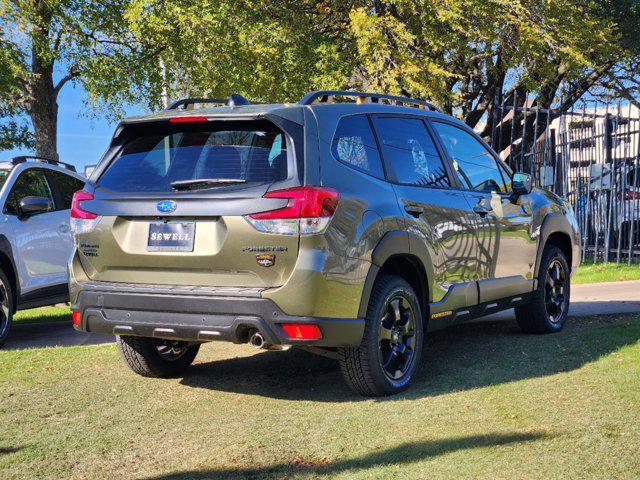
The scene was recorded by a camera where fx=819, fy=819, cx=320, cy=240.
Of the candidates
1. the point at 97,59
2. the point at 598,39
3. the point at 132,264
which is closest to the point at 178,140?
the point at 132,264

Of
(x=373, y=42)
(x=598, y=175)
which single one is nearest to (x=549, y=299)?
(x=598, y=175)

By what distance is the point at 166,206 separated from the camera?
5.03 meters

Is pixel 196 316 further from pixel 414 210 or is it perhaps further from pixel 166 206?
pixel 414 210

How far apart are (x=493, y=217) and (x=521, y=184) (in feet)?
1.73

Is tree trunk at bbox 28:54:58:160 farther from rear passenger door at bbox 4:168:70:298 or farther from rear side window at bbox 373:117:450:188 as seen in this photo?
rear side window at bbox 373:117:450:188

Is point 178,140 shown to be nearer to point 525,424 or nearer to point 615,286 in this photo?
point 525,424

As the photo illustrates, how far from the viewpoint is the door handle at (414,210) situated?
18.4ft

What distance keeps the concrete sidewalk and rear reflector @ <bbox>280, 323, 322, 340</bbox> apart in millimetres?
3974

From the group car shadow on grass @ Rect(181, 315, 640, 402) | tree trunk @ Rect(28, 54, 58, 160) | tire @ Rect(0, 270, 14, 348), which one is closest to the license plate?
car shadow on grass @ Rect(181, 315, 640, 402)

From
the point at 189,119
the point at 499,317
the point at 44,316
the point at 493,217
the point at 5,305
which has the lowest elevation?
the point at 44,316

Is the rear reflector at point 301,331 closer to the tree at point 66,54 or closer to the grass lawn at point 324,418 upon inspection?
the grass lawn at point 324,418

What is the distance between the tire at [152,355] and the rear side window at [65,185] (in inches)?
146

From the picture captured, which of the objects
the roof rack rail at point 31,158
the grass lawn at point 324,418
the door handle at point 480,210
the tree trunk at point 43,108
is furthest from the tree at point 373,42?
the grass lawn at point 324,418

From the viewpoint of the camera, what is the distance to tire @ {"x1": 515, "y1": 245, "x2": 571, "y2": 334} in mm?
7539
